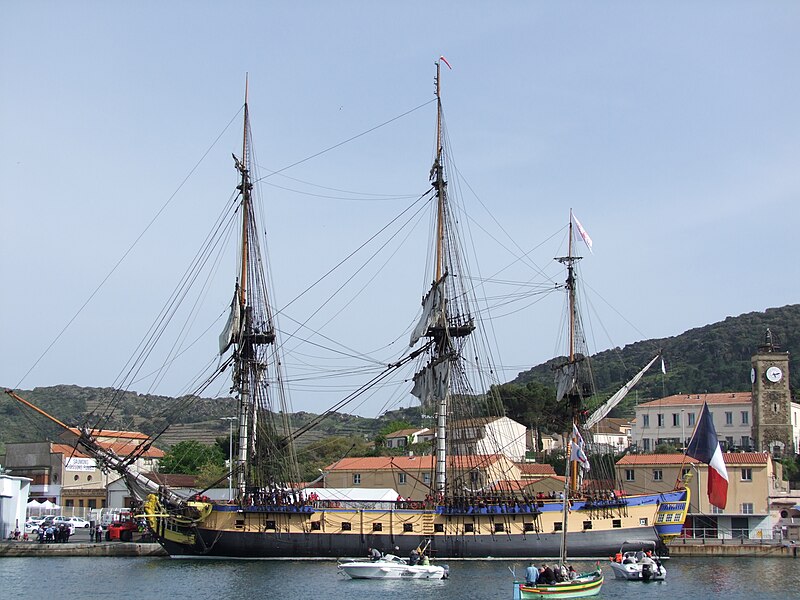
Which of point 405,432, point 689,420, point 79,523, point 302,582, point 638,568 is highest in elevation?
point 689,420

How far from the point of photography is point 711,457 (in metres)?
65.4

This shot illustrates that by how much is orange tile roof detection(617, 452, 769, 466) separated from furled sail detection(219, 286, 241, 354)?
37.7m

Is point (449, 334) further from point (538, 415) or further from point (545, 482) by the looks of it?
point (538, 415)

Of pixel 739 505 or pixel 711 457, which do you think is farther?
pixel 739 505

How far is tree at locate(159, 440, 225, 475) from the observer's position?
4759 inches

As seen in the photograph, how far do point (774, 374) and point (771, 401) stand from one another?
3.15m

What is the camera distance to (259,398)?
241ft

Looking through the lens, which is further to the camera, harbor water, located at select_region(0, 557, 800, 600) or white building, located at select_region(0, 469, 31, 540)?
white building, located at select_region(0, 469, 31, 540)

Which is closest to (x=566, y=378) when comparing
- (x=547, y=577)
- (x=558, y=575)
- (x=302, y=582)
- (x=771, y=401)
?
(x=302, y=582)

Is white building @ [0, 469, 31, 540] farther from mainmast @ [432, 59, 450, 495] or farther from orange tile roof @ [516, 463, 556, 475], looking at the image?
orange tile roof @ [516, 463, 556, 475]

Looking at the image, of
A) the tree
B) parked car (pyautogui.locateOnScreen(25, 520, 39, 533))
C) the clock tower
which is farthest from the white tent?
the clock tower

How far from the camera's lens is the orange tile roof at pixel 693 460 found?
274 ft

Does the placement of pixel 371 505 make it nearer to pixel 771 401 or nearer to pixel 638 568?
pixel 638 568

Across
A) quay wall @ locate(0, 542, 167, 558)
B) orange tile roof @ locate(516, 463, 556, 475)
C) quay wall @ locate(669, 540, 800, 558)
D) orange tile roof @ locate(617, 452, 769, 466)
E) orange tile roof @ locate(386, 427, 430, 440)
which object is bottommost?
quay wall @ locate(669, 540, 800, 558)
